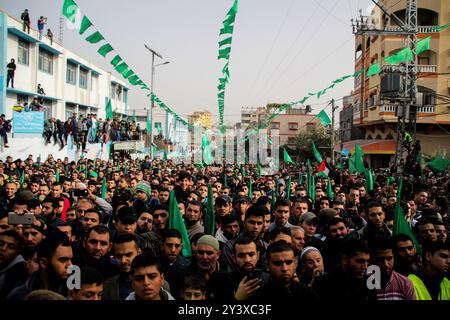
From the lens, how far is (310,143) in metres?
47.0

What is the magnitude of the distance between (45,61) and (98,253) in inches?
1003

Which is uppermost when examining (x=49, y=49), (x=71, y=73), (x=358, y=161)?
(x=49, y=49)

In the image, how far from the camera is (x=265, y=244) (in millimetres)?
5645

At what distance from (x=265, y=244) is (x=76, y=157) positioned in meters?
18.0

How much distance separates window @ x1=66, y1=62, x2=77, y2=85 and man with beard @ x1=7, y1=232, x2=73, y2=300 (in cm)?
2971

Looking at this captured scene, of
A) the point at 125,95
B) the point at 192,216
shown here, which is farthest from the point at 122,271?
A: the point at 125,95

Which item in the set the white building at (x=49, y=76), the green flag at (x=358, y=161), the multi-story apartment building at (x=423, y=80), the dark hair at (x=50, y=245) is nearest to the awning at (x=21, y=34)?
the white building at (x=49, y=76)

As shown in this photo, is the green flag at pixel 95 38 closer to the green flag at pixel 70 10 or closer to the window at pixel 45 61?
the green flag at pixel 70 10

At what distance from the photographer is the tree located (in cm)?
4731

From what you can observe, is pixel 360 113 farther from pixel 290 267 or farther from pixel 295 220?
pixel 290 267

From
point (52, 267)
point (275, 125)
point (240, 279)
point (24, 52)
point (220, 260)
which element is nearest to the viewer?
point (52, 267)

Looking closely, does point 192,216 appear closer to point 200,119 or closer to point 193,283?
point 193,283

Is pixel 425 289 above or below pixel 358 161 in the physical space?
below
